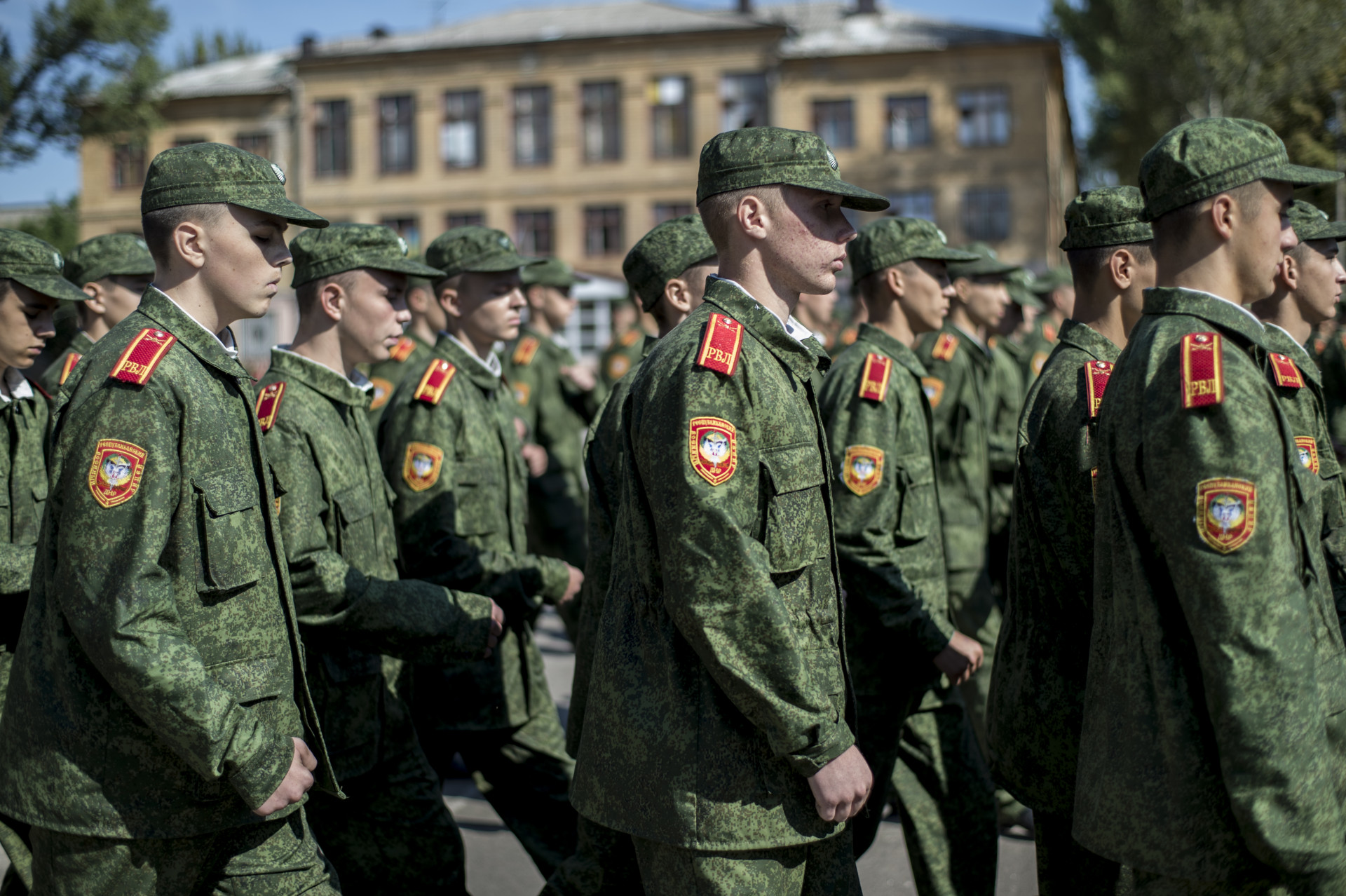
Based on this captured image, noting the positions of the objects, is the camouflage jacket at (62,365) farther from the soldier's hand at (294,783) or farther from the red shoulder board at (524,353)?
the red shoulder board at (524,353)

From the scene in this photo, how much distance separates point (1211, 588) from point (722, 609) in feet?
3.12

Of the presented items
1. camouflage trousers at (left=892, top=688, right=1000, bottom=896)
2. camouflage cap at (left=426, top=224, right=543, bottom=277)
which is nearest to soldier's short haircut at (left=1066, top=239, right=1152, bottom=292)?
camouflage trousers at (left=892, top=688, right=1000, bottom=896)

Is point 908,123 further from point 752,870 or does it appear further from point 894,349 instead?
Result: point 752,870

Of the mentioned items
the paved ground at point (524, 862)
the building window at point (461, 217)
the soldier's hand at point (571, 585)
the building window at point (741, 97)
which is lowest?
the paved ground at point (524, 862)

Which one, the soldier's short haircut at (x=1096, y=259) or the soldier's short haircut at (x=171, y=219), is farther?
the soldier's short haircut at (x=1096, y=259)

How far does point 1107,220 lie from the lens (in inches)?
165

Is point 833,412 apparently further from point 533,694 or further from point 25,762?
point 25,762

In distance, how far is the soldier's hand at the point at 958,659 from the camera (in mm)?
→ 4324

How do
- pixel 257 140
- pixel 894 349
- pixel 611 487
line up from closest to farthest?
pixel 611 487 → pixel 894 349 → pixel 257 140

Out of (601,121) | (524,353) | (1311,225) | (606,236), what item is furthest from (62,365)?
(601,121)

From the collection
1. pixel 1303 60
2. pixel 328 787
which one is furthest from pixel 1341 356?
pixel 1303 60

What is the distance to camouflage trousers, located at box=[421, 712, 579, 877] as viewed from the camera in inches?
189

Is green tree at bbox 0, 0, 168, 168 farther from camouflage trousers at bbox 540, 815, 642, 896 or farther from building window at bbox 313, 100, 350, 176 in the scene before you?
camouflage trousers at bbox 540, 815, 642, 896

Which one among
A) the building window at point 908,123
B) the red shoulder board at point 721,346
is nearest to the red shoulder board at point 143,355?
the red shoulder board at point 721,346
